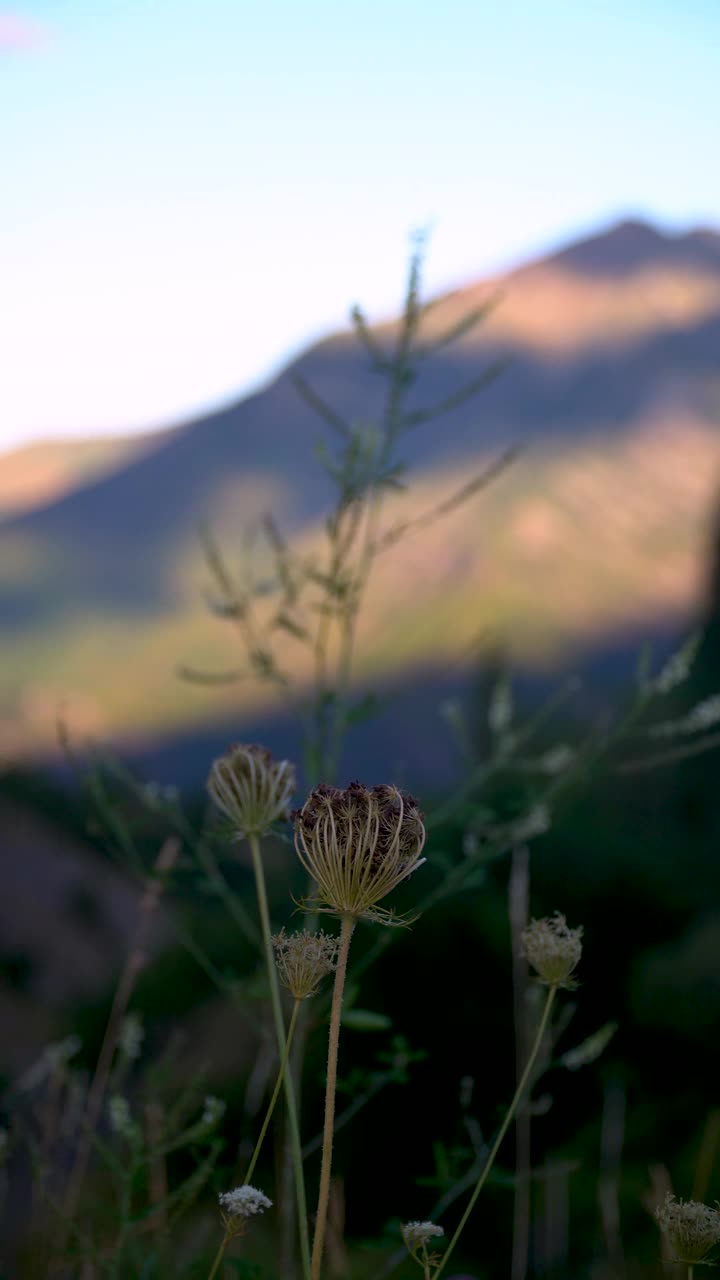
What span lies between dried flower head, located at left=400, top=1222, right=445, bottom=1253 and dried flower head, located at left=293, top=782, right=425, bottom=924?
0.28 meters

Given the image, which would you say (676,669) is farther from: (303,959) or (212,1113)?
(303,959)

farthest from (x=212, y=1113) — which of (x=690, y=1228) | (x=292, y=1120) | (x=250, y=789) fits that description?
(x=690, y=1228)

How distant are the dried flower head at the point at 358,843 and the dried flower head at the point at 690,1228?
1.33ft

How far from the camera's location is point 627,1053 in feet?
33.4

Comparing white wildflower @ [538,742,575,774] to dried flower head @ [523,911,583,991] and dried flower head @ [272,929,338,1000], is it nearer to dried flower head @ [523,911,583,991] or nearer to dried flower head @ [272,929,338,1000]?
dried flower head @ [523,911,583,991]

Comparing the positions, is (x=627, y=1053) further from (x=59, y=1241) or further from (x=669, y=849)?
(x=59, y=1241)

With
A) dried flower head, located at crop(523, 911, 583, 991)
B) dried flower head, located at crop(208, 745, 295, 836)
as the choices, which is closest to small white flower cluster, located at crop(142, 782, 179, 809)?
dried flower head, located at crop(208, 745, 295, 836)

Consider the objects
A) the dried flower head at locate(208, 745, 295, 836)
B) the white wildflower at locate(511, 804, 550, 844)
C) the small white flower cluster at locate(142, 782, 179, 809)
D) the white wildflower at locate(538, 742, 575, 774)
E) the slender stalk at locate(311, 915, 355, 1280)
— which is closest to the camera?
the slender stalk at locate(311, 915, 355, 1280)

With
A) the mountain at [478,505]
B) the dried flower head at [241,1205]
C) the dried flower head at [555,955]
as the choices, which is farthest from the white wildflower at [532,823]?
the mountain at [478,505]

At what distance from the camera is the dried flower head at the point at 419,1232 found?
125 centimetres

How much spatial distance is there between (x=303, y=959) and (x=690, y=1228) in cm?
45

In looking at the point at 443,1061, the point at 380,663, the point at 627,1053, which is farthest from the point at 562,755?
the point at 380,663

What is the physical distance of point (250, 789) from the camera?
64.7 inches

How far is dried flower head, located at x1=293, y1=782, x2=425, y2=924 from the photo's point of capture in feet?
4.01
